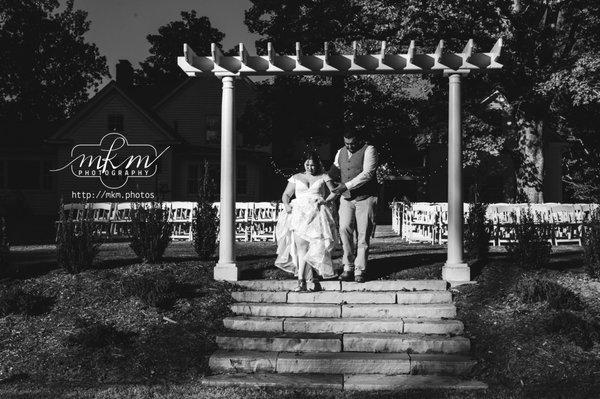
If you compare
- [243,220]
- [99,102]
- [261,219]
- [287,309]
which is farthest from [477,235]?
[99,102]

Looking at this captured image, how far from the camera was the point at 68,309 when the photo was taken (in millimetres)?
7805

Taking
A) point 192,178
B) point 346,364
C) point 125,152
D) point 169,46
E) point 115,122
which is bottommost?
point 346,364

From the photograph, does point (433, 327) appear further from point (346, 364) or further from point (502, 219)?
point (502, 219)

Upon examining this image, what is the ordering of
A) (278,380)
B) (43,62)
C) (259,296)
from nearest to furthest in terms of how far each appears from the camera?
(278,380)
(259,296)
(43,62)

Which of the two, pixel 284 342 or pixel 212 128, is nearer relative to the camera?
pixel 284 342

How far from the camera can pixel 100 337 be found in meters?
6.79

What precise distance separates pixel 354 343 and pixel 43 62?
145 ft

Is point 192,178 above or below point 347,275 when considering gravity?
above

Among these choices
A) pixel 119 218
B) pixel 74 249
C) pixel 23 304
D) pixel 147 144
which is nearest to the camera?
pixel 23 304

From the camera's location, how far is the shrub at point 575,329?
6.45 m

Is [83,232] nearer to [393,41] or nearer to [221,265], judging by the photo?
[221,265]
